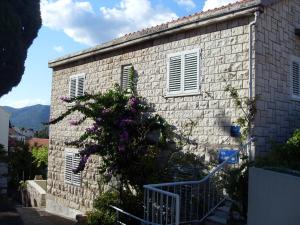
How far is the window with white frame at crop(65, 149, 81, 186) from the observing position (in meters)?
15.3

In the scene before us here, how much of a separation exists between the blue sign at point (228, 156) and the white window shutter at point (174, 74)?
223 centimetres

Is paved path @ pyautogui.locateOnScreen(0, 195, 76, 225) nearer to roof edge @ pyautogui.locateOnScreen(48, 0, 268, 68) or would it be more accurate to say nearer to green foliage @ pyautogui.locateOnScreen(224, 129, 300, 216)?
green foliage @ pyautogui.locateOnScreen(224, 129, 300, 216)

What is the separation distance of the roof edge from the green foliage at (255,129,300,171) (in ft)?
9.84

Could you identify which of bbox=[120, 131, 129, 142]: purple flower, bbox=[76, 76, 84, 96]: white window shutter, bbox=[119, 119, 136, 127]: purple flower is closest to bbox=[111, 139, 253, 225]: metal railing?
bbox=[120, 131, 129, 142]: purple flower

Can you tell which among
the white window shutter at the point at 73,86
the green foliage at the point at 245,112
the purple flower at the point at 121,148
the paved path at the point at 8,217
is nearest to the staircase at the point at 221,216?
the green foliage at the point at 245,112

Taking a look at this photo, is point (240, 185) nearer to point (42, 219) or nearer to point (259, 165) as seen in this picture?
point (259, 165)

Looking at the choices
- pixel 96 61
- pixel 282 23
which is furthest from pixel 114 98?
pixel 282 23

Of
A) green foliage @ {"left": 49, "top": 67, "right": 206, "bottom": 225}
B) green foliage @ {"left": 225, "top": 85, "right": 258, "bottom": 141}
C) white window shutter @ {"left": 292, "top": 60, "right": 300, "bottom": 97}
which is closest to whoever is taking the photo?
green foliage @ {"left": 225, "top": 85, "right": 258, "bottom": 141}

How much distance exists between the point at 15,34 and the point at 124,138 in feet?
24.3

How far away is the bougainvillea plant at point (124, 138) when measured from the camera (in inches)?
432

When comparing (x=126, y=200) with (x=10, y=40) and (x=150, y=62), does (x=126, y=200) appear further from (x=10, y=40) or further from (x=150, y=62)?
(x=10, y=40)

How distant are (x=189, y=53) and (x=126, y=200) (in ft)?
13.5

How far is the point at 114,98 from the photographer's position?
1177 centimetres

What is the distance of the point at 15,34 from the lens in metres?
15.7
